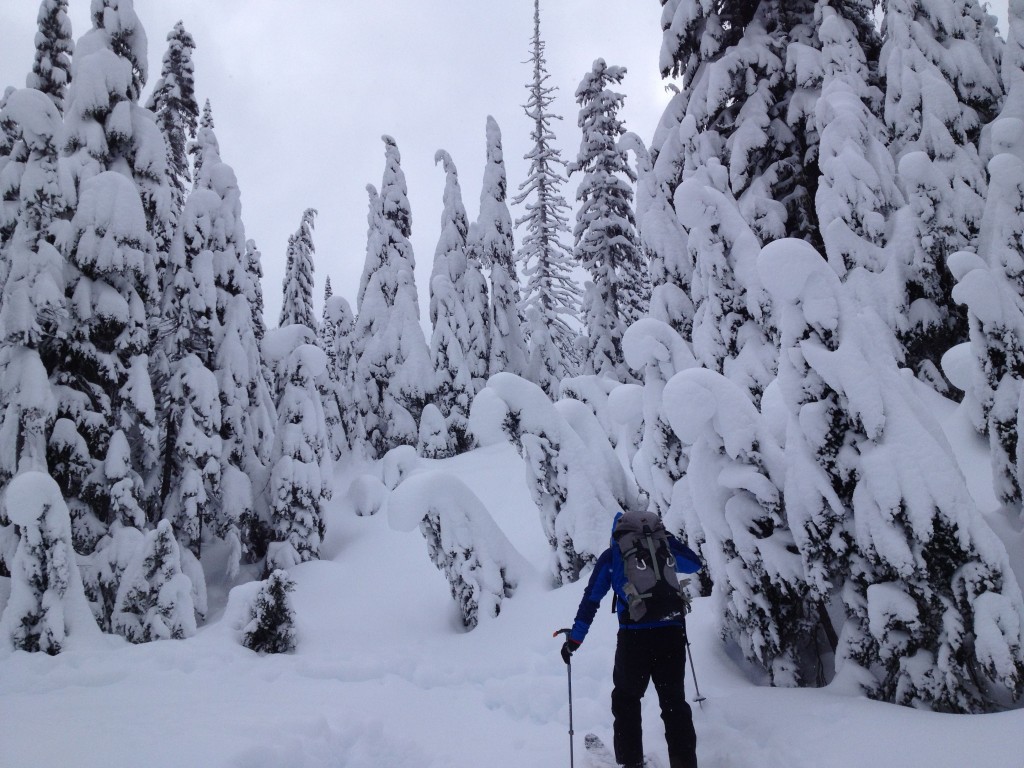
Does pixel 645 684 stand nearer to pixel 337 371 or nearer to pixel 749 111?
pixel 749 111

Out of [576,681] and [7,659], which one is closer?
[576,681]

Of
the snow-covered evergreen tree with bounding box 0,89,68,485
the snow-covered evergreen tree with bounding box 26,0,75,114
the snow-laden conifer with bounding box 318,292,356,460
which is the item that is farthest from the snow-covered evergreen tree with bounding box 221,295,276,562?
the snow-laden conifer with bounding box 318,292,356,460

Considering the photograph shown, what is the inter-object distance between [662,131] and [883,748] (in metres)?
13.2

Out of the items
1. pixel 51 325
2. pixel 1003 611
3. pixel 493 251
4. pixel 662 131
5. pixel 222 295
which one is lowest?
pixel 1003 611

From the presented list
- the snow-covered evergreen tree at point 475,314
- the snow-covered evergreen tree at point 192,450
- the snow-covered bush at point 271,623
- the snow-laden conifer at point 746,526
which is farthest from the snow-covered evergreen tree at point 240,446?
the snow-laden conifer at point 746,526

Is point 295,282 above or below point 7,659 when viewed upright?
above

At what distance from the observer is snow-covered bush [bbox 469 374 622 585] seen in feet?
29.9

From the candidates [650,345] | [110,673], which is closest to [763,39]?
[650,345]

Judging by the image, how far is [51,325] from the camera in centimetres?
1172

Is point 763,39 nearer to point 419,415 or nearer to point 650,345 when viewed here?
point 650,345

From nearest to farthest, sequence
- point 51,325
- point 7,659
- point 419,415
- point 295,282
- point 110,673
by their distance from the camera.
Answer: point 110,673, point 7,659, point 51,325, point 419,415, point 295,282

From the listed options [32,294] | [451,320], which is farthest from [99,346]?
[451,320]

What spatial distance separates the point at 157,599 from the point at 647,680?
31.0 ft

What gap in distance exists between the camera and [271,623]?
8445 mm
